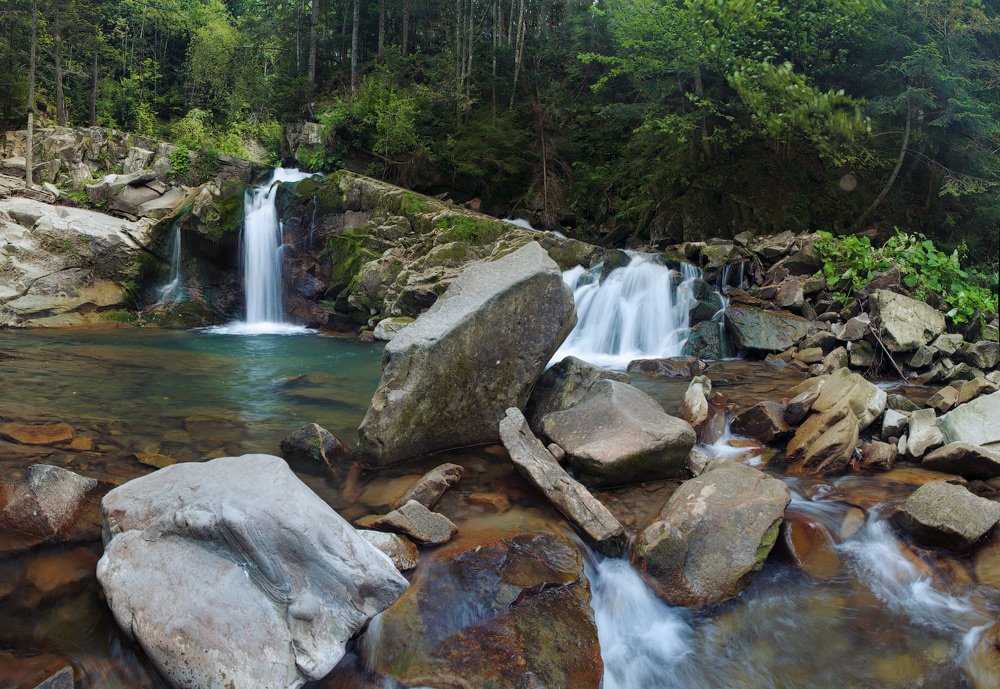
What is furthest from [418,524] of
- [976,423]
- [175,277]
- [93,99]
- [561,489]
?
[93,99]

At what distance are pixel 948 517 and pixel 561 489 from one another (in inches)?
95.1

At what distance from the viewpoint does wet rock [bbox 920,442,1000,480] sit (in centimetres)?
464

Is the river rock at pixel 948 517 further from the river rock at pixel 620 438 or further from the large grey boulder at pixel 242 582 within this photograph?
the large grey boulder at pixel 242 582

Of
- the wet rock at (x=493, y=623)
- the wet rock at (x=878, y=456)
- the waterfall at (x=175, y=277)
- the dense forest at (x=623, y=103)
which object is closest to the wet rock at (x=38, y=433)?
the wet rock at (x=493, y=623)

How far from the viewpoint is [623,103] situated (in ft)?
60.5

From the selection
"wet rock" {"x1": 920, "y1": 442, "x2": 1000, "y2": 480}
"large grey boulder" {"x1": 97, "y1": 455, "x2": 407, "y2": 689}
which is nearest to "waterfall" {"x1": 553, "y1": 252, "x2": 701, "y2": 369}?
"wet rock" {"x1": 920, "y1": 442, "x2": 1000, "y2": 480}

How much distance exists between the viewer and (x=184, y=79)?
116 ft

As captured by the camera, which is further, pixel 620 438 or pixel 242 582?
pixel 620 438

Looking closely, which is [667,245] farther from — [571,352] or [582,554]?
[582,554]

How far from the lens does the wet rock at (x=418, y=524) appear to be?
370cm

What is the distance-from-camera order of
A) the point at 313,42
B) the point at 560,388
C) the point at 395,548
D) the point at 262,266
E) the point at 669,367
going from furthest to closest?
the point at 313,42 < the point at 262,266 < the point at 669,367 < the point at 560,388 < the point at 395,548

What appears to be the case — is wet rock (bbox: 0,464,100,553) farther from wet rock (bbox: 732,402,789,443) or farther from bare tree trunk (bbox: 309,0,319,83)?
bare tree trunk (bbox: 309,0,319,83)

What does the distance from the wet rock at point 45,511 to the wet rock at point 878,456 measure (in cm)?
568

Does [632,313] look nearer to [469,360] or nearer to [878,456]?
[878,456]
